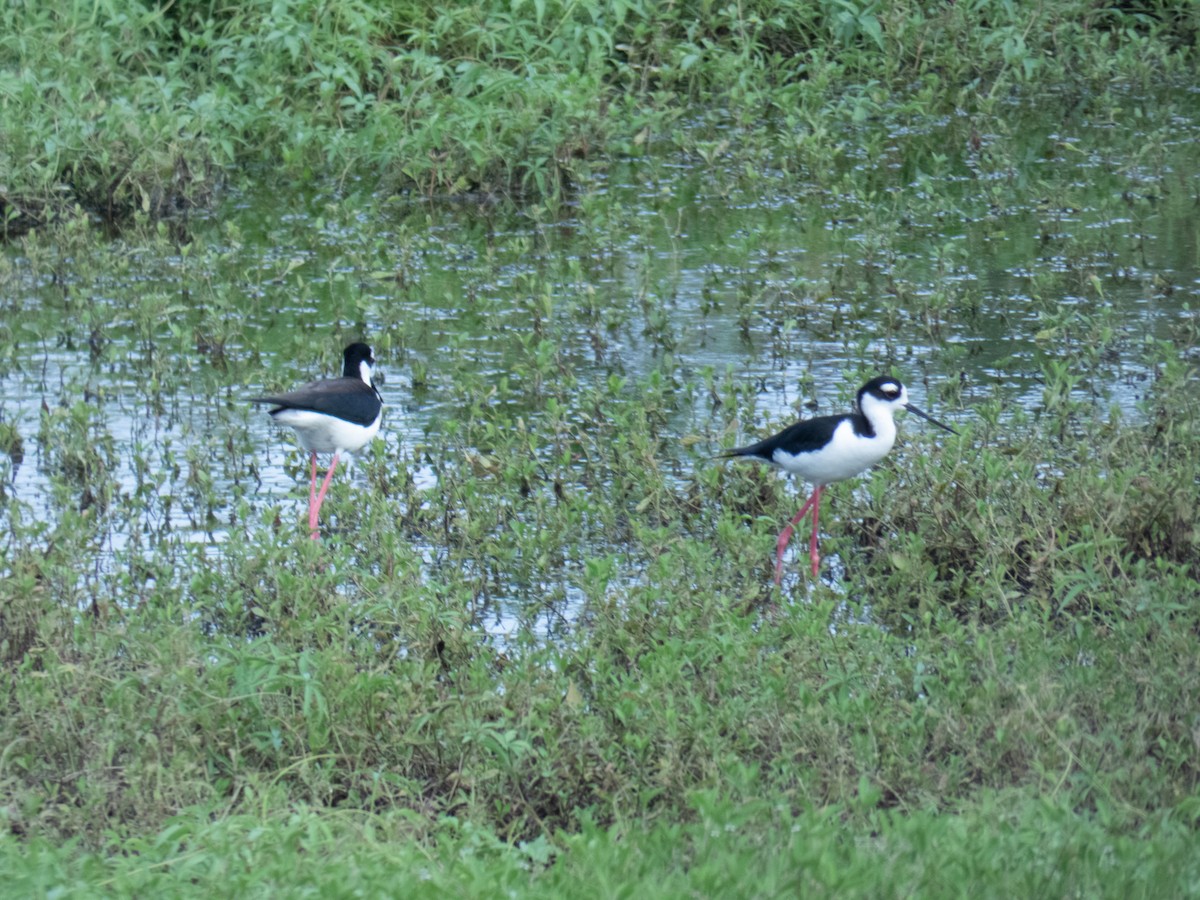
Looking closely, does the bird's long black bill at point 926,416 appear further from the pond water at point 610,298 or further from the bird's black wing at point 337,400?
the bird's black wing at point 337,400

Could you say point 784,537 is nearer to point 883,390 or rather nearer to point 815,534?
A: point 815,534

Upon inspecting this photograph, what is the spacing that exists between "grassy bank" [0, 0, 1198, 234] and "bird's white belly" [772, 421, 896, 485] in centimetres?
438

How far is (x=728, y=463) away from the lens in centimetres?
752

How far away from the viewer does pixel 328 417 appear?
7172 mm

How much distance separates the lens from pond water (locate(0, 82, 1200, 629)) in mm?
8219

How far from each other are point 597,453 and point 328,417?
1.24 m

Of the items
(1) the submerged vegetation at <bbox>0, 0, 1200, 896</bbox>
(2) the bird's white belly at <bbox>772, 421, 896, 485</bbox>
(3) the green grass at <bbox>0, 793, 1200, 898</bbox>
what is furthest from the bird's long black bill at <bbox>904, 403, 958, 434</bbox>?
→ (3) the green grass at <bbox>0, 793, 1200, 898</bbox>

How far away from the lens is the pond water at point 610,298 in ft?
27.0

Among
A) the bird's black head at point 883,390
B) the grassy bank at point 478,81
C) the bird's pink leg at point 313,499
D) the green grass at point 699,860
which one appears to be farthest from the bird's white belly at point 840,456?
the grassy bank at point 478,81

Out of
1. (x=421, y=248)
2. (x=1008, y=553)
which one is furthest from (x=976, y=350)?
(x=421, y=248)

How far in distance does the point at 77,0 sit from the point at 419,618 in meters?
8.42

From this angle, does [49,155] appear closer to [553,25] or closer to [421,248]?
[421,248]

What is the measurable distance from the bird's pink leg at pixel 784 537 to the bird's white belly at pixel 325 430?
174 cm

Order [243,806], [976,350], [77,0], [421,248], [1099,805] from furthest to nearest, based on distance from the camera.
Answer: [77,0] < [421,248] < [976,350] < [243,806] < [1099,805]
